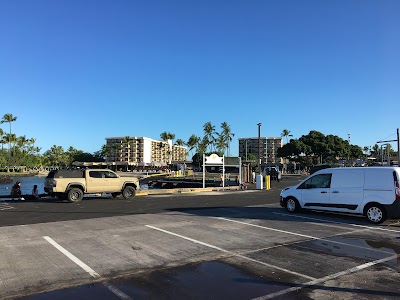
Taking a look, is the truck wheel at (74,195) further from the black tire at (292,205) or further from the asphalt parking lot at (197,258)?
the black tire at (292,205)

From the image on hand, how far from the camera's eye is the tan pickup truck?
62.5 feet

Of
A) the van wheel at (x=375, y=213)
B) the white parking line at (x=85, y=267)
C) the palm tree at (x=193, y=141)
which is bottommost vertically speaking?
the white parking line at (x=85, y=267)

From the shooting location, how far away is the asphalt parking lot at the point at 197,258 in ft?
17.9

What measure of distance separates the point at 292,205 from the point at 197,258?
26.6 feet

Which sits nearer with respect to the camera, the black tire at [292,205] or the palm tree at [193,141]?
the black tire at [292,205]

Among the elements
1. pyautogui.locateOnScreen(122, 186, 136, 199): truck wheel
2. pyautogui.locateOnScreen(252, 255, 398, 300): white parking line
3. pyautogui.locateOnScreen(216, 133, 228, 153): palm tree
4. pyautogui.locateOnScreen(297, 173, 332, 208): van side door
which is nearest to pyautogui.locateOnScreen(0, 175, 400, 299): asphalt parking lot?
pyautogui.locateOnScreen(252, 255, 398, 300): white parking line

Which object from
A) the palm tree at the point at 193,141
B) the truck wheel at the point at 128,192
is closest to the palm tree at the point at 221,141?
the palm tree at the point at 193,141

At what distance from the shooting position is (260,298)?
5109 mm

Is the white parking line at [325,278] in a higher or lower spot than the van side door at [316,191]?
lower

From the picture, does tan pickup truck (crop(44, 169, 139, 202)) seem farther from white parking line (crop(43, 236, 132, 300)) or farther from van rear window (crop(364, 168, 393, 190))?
van rear window (crop(364, 168, 393, 190))

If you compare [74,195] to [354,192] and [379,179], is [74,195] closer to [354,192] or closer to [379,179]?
[354,192]

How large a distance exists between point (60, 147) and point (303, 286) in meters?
201

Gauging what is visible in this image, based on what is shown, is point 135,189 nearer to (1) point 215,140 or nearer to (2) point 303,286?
(2) point 303,286

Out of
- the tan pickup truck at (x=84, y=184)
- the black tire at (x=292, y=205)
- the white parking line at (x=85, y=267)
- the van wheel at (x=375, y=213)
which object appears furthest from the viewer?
the tan pickup truck at (x=84, y=184)
